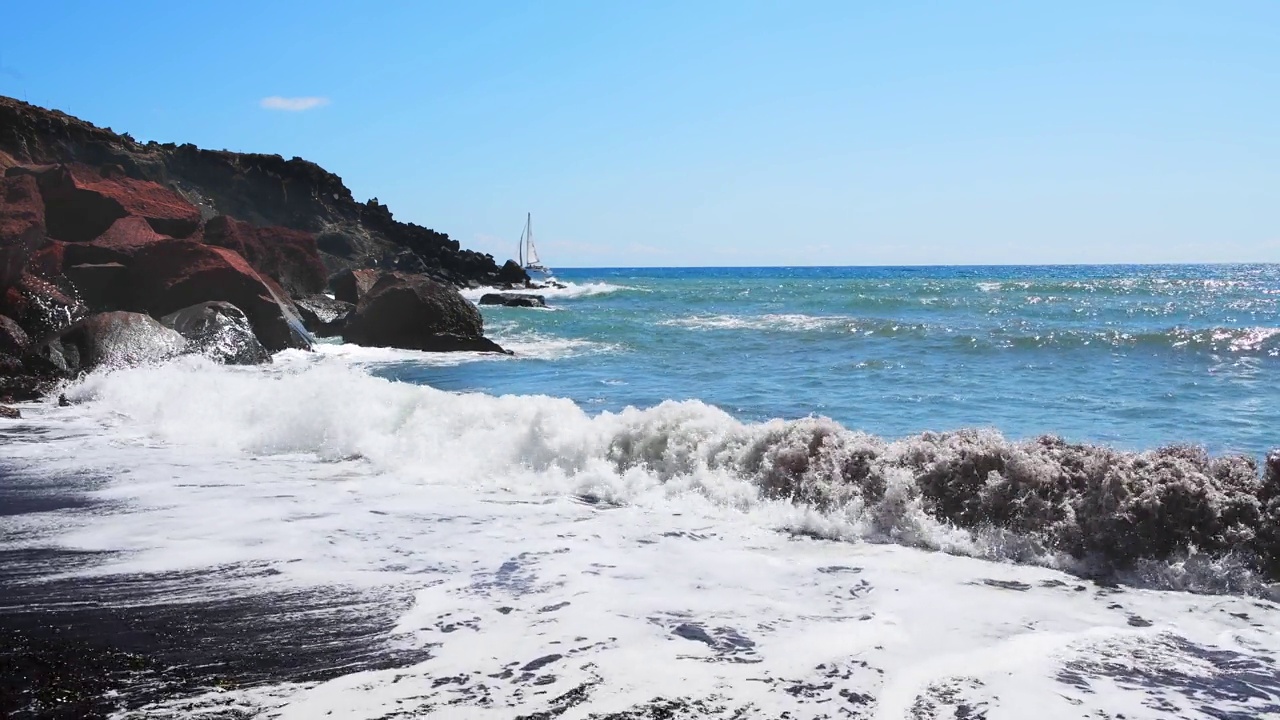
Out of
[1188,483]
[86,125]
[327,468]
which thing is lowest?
[327,468]

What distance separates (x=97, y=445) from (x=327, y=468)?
2194 mm

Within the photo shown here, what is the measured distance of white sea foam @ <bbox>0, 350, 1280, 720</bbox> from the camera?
341cm

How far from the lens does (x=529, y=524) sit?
5.75 meters

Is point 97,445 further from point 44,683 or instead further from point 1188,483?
point 1188,483

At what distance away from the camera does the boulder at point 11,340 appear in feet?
34.8

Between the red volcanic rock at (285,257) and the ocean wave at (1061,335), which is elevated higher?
the red volcanic rock at (285,257)

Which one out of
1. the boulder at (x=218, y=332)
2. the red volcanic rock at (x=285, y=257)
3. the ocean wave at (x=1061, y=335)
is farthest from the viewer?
the red volcanic rock at (x=285, y=257)

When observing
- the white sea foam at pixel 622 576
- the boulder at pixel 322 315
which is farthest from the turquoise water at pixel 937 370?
the boulder at pixel 322 315

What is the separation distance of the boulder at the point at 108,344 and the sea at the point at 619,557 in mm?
559

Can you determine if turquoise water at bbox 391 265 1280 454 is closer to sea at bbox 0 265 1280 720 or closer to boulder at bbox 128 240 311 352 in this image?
sea at bbox 0 265 1280 720

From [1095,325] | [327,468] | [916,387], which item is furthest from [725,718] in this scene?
[1095,325]

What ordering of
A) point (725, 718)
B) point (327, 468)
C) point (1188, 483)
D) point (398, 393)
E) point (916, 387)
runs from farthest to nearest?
point (916, 387) < point (398, 393) < point (327, 468) < point (1188, 483) < point (725, 718)

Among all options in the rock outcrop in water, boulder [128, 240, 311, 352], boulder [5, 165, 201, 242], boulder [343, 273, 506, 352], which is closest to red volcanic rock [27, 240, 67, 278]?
the rock outcrop in water

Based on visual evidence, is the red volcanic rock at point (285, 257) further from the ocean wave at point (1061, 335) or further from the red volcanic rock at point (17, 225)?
the ocean wave at point (1061, 335)
